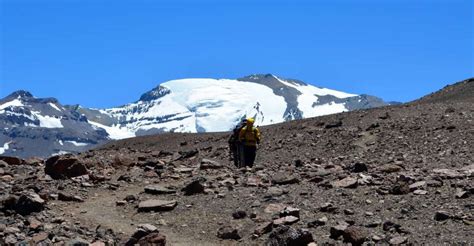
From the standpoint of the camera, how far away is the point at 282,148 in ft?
103

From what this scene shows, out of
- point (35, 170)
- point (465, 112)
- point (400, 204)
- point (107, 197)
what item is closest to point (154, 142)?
point (465, 112)

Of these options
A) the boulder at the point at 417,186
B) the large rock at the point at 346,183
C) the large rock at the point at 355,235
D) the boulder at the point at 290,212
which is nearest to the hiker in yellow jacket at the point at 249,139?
the large rock at the point at 346,183

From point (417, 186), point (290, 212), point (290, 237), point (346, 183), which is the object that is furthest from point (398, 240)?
point (346, 183)

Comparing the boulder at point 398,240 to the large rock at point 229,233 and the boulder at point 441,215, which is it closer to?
the boulder at point 441,215

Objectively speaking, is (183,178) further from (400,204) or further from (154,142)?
(154,142)

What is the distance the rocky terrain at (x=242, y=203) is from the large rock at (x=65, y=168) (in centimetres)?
3

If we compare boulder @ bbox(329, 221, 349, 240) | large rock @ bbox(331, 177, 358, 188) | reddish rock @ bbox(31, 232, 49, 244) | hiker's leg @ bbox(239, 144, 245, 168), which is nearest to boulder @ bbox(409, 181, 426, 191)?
large rock @ bbox(331, 177, 358, 188)

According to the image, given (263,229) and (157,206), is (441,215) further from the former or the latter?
(157,206)

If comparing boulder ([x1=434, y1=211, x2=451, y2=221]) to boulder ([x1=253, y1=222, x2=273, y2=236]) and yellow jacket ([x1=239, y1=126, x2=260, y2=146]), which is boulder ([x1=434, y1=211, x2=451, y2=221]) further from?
yellow jacket ([x1=239, y1=126, x2=260, y2=146])

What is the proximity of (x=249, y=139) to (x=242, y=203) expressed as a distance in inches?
324

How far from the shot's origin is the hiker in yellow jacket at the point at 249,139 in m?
23.7

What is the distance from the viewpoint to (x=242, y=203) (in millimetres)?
15531

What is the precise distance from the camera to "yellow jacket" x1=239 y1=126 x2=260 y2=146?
931 inches

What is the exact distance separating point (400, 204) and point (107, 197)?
6.82m
